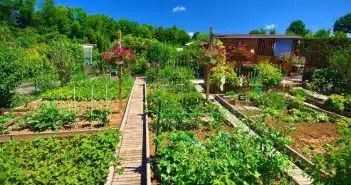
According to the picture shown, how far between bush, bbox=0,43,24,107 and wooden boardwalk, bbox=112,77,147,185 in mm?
4025

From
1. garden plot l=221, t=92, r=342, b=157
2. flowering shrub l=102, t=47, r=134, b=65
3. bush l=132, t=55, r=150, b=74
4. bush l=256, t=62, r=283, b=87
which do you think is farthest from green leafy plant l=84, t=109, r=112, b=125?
bush l=132, t=55, r=150, b=74

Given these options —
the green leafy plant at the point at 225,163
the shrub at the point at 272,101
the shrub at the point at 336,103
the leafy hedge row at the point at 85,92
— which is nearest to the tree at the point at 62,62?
the leafy hedge row at the point at 85,92

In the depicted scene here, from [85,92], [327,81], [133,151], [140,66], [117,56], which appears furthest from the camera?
[140,66]

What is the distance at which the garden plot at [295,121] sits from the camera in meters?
7.42

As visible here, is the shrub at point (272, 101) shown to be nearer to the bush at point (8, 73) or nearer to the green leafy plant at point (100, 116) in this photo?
the green leafy plant at point (100, 116)

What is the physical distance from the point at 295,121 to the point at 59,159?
6.63 metres

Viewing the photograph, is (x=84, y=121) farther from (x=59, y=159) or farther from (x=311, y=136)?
(x=311, y=136)

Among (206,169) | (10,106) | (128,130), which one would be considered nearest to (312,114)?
(128,130)

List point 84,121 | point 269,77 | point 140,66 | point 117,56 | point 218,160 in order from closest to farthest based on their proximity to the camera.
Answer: point 218,160, point 84,121, point 117,56, point 269,77, point 140,66

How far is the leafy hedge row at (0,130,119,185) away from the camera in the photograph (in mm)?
5375

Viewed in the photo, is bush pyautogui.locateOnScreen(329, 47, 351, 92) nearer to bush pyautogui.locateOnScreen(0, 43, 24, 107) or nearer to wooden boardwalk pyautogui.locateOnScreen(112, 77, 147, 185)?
wooden boardwalk pyautogui.locateOnScreen(112, 77, 147, 185)

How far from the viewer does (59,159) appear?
6.30m

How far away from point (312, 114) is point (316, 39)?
8.65 metres

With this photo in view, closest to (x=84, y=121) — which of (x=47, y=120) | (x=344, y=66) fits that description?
(x=47, y=120)
